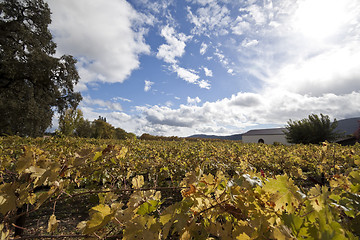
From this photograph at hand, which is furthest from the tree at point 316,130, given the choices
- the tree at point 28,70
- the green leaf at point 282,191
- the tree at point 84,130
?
the tree at point 84,130

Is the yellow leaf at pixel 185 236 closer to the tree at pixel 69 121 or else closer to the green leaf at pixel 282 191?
the green leaf at pixel 282 191

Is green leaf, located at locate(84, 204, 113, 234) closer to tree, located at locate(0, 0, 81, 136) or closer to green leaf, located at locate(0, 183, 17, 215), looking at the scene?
green leaf, located at locate(0, 183, 17, 215)

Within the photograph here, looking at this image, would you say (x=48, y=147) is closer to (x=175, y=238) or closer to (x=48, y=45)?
(x=175, y=238)

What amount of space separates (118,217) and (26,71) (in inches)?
1044

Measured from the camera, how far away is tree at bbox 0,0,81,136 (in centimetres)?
1869

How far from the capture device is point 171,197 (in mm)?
5176

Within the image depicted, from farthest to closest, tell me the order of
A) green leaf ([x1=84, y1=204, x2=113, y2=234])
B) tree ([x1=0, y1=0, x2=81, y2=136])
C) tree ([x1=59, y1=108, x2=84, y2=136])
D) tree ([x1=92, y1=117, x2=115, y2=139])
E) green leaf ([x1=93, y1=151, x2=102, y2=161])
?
tree ([x1=92, y1=117, x2=115, y2=139]), tree ([x1=59, y1=108, x2=84, y2=136]), tree ([x1=0, y1=0, x2=81, y2=136]), green leaf ([x1=93, y1=151, x2=102, y2=161]), green leaf ([x1=84, y1=204, x2=113, y2=234])

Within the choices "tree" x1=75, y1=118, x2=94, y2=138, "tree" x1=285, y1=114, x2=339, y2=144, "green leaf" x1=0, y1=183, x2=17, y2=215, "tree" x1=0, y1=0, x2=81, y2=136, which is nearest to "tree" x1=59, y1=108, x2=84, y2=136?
"tree" x1=0, y1=0, x2=81, y2=136

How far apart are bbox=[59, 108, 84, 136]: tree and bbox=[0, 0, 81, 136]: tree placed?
1773mm

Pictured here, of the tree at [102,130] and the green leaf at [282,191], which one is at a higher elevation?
the tree at [102,130]

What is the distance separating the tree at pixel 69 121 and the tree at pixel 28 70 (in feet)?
5.82

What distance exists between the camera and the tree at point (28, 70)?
18688 mm

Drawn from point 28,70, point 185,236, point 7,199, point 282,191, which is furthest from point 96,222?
point 28,70

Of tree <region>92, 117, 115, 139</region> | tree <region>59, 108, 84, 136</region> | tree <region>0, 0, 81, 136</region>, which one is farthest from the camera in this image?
tree <region>92, 117, 115, 139</region>
